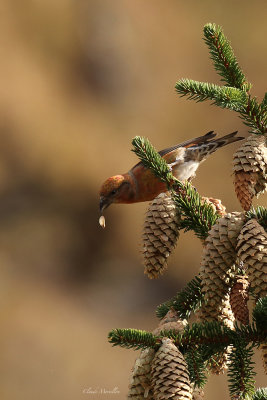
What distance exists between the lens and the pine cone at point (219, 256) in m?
0.81

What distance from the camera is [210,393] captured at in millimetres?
3096

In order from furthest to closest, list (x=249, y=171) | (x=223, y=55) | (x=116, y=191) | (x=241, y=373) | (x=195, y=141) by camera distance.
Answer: (x=195, y=141) < (x=116, y=191) < (x=223, y=55) < (x=249, y=171) < (x=241, y=373)

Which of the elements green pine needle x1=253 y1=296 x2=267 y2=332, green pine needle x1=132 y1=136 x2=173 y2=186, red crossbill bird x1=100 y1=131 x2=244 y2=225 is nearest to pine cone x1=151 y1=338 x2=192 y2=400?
green pine needle x1=253 y1=296 x2=267 y2=332

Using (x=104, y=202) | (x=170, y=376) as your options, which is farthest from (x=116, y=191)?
(x=170, y=376)

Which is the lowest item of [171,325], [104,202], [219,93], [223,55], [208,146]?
[171,325]

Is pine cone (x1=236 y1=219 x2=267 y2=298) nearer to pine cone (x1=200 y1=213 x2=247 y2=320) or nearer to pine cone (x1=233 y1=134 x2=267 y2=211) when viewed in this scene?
pine cone (x1=200 y1=213 x2=247 y2=320)

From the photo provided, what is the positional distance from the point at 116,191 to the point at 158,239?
977 mm

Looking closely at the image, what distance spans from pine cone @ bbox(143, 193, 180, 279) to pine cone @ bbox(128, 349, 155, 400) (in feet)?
0.62

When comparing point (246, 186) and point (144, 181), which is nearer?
point (246, 186)

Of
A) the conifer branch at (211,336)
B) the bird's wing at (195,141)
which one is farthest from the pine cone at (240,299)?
the bird's wing at (195,141)

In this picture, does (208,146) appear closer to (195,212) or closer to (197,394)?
(195,212)

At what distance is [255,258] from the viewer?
2.45ft

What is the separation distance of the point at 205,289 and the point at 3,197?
261cm

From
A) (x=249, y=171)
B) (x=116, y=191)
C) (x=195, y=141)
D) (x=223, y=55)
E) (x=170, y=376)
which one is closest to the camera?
(x=170, y=376)
